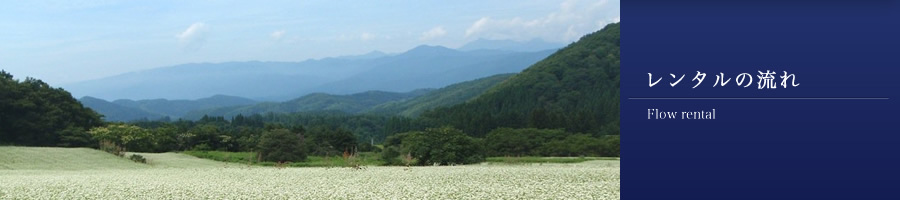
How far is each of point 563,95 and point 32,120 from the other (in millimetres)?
91753

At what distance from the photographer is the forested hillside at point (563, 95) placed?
94.8m

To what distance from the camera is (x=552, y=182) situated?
22766mm

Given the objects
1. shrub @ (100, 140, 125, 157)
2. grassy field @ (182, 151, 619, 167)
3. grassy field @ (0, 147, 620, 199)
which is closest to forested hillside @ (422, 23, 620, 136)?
grassy field @ (182, 151, 619, 167)

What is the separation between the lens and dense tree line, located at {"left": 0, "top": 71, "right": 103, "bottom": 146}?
175 feet

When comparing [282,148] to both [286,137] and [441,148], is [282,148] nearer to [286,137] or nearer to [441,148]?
[286,137]

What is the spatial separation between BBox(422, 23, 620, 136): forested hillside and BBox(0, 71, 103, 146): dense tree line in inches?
1917

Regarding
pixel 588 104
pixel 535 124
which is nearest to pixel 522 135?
pixel 535 124

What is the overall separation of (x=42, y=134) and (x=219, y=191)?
39.9 m

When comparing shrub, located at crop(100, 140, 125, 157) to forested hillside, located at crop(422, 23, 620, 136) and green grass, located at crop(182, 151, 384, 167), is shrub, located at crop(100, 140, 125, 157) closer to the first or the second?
green grass, located at crop(182, 151, 384, 167)

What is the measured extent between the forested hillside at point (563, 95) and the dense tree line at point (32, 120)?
48693 millimetres

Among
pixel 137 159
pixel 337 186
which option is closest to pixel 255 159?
pixel 137 159

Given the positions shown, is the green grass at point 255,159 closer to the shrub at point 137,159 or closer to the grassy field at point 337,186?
the shrub at point 137,159

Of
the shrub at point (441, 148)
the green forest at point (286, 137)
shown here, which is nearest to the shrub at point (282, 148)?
the green forest at point (286, 137)

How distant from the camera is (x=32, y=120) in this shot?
53844 millimetres
